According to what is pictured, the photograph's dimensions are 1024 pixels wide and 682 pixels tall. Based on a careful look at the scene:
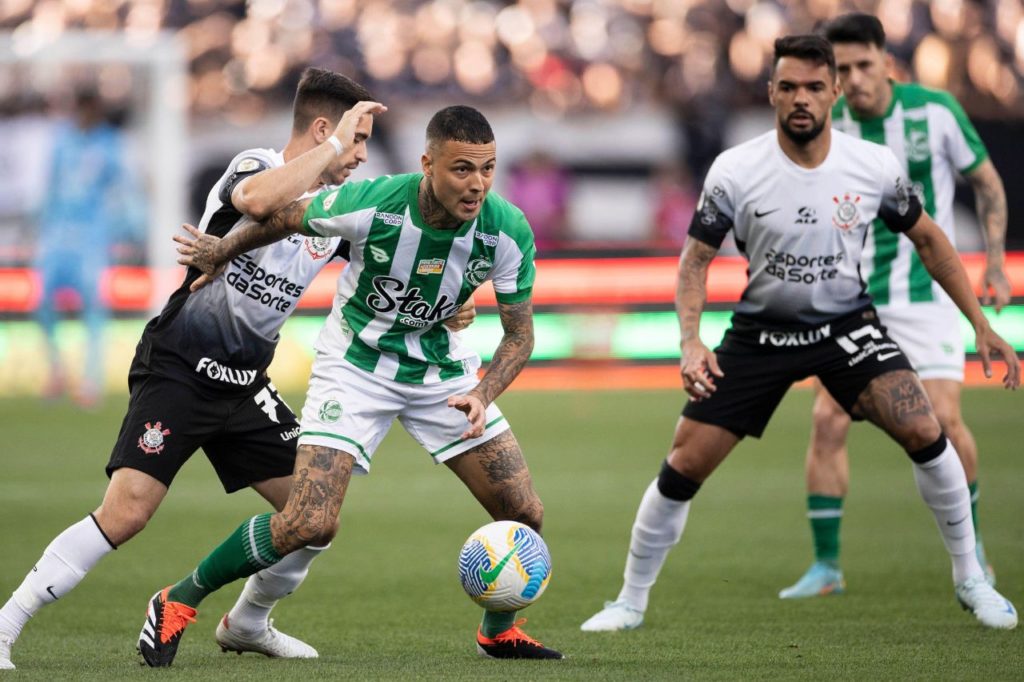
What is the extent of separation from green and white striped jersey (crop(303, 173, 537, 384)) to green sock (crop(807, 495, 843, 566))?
8.59 feet

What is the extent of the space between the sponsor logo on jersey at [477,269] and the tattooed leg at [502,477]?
587 millimetres

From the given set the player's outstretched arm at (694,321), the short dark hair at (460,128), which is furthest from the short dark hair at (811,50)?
the short dark hair at (460,128)

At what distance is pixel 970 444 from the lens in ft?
25.0

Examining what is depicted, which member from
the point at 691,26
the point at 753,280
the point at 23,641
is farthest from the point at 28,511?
the point at 691,26

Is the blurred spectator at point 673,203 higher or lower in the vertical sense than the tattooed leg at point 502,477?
lower

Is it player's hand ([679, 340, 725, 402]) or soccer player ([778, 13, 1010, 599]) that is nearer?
player's hand ([679, 340, 725, 402])

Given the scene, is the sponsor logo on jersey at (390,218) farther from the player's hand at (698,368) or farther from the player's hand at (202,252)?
the player's hand at (698,368)

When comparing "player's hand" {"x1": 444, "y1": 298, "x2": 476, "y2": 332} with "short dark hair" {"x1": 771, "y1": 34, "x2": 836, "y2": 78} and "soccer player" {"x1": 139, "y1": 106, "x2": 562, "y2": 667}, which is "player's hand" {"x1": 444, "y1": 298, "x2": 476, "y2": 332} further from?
"short dark hair" {"x1": 771, "y1": 34, "x2": 836, "y2": 78}

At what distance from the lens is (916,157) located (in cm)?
779

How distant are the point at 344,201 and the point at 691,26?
16416 mm

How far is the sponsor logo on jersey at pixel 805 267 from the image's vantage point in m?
6.69

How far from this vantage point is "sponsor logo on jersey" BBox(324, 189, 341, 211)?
5798mm

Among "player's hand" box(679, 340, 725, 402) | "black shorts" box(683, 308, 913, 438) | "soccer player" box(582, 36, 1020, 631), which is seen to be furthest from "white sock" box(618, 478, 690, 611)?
"player's hand" box(679, 340, 725, 402)

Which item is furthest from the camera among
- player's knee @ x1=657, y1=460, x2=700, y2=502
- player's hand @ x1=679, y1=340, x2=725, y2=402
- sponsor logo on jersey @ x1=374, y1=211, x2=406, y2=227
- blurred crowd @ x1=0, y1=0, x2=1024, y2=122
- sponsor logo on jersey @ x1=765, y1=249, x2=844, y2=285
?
blurred crowd @ x1=0, y1=0, x2=1024, y2=122
